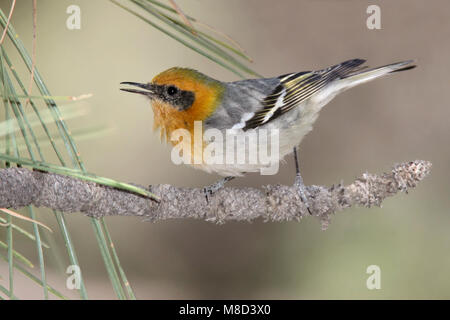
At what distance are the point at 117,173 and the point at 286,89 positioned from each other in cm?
184

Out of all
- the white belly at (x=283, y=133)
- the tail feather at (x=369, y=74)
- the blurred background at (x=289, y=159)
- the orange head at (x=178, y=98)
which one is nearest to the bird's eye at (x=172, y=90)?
the orange head at (x=178, y=98)

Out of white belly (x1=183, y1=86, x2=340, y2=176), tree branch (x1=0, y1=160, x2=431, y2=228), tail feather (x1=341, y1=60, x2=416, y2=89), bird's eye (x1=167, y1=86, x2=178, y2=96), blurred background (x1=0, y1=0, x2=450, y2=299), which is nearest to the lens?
tree branch (x1=0, y1=160, x2=431, y2=228)

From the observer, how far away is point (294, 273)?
3766 mm

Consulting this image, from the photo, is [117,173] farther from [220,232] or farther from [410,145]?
[410,145]

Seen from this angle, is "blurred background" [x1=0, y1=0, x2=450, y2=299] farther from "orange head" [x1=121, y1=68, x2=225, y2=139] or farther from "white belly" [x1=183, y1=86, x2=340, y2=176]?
"orange head" [x1=121, y1=68, x2=225, y2=139]

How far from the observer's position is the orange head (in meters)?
2.68

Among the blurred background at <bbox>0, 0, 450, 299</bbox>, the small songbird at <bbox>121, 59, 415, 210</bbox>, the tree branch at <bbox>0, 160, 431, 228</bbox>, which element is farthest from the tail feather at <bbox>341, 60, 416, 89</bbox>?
the tree branch at <bbox>0, 160, 431, 228</bbox>

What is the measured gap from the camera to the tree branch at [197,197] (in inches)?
64.7

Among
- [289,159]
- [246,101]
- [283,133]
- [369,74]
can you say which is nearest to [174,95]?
[246,101]

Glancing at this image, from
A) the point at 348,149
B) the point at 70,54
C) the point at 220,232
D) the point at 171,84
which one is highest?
the point at 70,54

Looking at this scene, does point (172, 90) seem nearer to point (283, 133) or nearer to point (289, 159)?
point (283, 133)

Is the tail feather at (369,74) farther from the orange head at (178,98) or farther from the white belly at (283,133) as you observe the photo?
the orange head at (178,98)

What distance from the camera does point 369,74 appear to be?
10.0 feet
